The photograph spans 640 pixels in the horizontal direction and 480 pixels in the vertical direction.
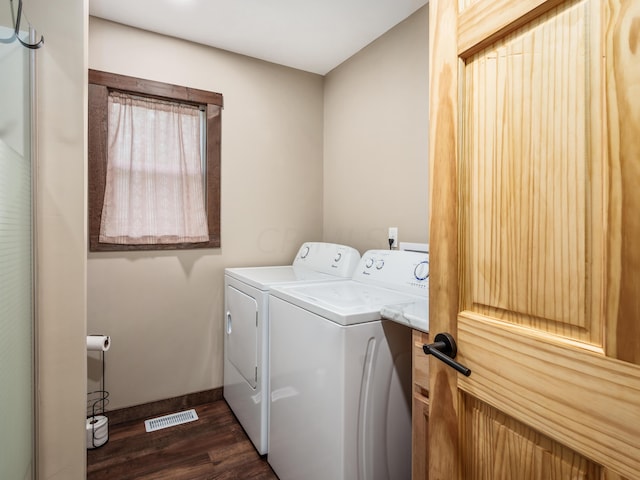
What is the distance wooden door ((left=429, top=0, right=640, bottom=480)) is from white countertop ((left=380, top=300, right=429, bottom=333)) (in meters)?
0.24

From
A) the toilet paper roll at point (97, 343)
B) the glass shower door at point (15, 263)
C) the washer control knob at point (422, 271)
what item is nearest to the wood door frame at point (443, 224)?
the washer control knob at point (422, 271)

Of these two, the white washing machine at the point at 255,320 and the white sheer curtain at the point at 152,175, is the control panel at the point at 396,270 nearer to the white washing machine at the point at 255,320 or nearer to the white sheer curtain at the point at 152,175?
the white washing machine at the point at 255,320

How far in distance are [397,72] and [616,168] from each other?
1.86 meters

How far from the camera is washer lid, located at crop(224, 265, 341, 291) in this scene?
6.26 ft

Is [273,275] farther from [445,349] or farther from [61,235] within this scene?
[445,349]

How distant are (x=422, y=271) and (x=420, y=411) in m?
0.64

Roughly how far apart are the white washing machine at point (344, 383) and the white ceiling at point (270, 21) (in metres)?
1.48

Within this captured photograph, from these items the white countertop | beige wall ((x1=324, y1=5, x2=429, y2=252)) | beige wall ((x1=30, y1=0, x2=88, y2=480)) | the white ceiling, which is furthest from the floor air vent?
the white ceiling

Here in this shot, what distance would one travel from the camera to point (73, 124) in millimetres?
1318

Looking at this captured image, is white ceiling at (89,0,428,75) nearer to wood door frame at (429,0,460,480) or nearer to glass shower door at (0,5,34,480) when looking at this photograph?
glass shower door at (0,5,34,480)

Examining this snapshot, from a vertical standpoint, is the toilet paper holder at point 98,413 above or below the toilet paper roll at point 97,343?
below

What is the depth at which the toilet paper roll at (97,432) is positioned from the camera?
6.35 ft

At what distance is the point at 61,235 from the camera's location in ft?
4.29

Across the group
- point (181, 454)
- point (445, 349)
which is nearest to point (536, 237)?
point (445, 349)
